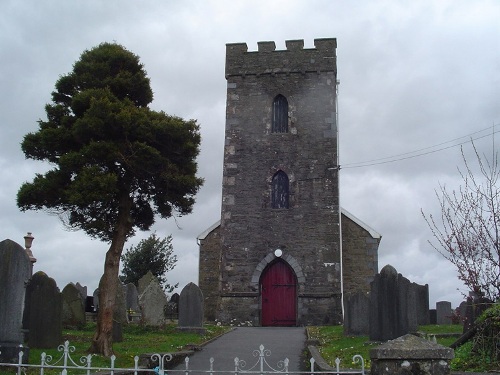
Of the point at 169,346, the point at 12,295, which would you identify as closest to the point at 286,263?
the point at 169,346

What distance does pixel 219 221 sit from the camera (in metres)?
27.8

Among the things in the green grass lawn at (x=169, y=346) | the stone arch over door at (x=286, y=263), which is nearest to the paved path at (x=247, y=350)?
the green grass lawn at (x=169, y=346)

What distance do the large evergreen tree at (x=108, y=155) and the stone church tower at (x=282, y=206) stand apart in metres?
11.3

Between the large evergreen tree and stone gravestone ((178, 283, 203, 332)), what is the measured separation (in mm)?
4745

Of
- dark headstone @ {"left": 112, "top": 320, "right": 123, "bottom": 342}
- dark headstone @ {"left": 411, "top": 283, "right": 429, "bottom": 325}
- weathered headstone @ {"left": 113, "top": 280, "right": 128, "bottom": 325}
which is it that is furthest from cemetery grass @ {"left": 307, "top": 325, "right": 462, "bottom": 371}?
dark headstone @ {"left": 411, "top": 283, "right": 429, "bottom": 325}

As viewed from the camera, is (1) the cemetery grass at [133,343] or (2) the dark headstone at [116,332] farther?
(2) the dark headstone at [116,332]

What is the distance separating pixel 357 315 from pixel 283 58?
1424cm

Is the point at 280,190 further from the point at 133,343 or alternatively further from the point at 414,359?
the point at 414,359

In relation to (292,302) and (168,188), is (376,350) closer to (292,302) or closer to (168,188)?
(168,188)

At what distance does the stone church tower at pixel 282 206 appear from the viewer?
80.0 ft

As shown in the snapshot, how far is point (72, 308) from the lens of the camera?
17891 millimetres

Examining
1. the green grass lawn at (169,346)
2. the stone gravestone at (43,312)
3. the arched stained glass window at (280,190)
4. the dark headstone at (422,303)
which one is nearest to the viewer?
the green grass lawn at (169,346)

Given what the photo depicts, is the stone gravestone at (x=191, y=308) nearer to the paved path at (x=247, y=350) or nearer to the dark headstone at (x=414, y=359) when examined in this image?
the paved path at (x=247, y=350)

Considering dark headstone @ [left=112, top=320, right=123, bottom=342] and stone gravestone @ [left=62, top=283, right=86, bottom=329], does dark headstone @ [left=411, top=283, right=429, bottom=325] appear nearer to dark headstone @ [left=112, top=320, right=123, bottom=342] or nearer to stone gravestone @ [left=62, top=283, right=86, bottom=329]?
dark headstone @ [left=112, top=320, right=123, bottom=342]
